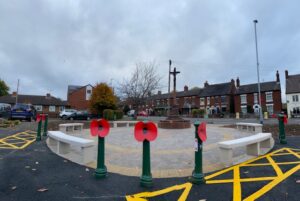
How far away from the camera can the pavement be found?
3.29 m

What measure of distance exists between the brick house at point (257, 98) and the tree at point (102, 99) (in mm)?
27746

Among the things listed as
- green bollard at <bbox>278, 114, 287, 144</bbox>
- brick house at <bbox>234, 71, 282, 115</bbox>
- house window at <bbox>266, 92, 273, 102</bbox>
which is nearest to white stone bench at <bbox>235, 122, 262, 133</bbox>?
green bollard at <bbox>278, 114, 287, 144</bbox>

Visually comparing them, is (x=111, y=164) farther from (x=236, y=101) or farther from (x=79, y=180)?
(x=236, y=101)

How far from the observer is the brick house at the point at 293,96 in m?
38.1

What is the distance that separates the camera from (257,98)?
42.5 m

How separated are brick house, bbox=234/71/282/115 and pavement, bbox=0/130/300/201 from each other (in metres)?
39.8

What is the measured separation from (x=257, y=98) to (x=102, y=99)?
34085 millimetres

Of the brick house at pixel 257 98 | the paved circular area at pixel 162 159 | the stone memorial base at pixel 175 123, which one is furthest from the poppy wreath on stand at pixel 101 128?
the brick house at pixel 257 98

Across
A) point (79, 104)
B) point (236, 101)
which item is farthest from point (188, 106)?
point (79, 104)

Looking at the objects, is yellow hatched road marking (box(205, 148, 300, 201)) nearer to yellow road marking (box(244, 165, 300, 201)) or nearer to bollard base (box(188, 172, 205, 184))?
yellow road marking (box(244, 165, 300, 201))

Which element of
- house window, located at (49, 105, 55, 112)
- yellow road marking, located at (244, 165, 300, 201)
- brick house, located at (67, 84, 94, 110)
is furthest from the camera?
house window, located at (49, 105, 55, 112)

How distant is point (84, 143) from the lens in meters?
5.00

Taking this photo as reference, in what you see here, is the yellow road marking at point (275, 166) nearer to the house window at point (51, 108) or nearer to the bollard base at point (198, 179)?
the bollard base at point (198, 179)

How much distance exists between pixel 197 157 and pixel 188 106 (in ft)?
169
